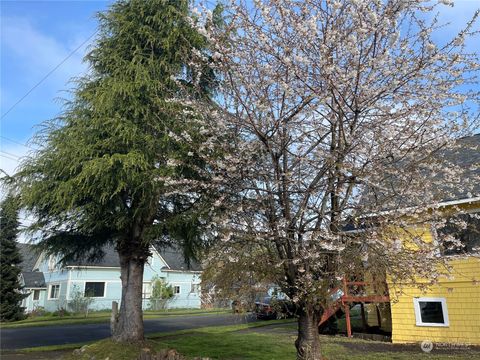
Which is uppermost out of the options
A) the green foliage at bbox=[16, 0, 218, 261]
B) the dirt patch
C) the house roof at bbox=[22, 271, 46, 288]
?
the green foliage at bbox=[16, 0, 218, 261]

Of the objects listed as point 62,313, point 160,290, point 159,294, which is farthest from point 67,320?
point 160,290

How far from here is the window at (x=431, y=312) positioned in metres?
11.8

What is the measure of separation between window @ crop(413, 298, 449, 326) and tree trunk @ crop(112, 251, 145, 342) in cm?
818

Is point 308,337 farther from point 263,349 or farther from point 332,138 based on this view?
point 263,349

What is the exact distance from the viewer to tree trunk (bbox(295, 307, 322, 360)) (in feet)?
19.7

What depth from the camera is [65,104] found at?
34.5 ft

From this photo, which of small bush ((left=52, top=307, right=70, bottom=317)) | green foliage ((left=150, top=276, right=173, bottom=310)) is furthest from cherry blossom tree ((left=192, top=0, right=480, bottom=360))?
green foliage ((left=150, top=276, right=173, bottom=310))

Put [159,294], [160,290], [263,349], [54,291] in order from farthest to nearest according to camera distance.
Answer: [54,291], [160,290], [159,294], [263,349]

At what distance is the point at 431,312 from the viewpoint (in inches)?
481

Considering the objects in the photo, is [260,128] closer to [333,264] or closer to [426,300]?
[333,264]

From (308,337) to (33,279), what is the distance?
115 feet

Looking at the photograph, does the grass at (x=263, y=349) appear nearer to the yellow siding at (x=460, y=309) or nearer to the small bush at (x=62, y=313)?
the yellow siding at (x=460, y=309)

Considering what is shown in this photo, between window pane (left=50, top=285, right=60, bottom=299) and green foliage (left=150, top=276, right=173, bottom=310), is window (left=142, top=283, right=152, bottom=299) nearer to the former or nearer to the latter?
green foliage (left=150, top=276, right=173, bottom=310)

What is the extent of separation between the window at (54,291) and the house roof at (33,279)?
1.00 m
